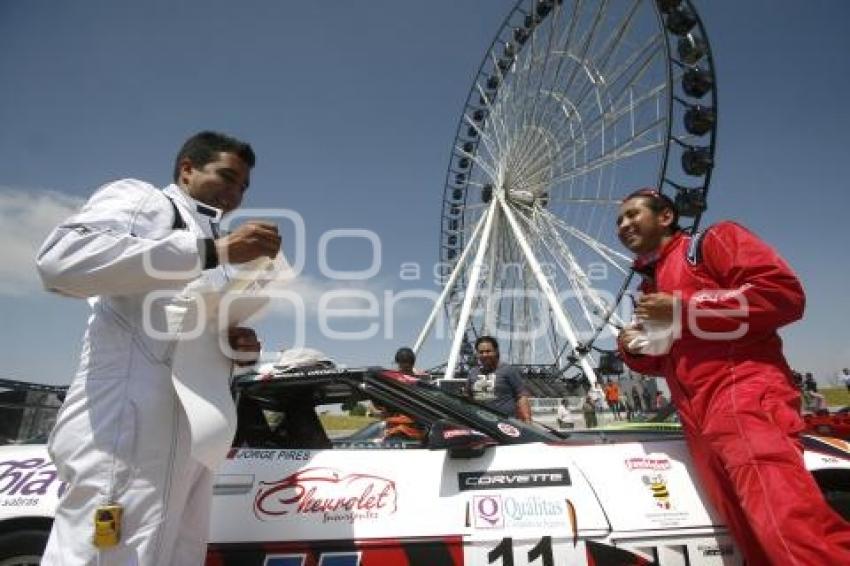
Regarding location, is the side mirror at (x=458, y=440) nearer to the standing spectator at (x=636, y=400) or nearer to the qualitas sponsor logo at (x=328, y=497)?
the qualitas sponsor logo at (x=328, y=497)

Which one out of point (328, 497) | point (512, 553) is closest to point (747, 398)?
point (512, 553)

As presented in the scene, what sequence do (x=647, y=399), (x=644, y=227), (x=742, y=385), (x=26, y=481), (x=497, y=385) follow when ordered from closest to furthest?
(x=742, y=385), (x=26, y=481), (x=644, y=227), (x=497, y=385), (x=647, y=399)

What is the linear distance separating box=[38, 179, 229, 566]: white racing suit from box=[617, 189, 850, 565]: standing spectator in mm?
1793

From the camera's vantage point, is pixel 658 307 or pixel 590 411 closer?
pixel 658 307

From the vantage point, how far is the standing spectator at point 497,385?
5.48m

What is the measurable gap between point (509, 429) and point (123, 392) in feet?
5.18

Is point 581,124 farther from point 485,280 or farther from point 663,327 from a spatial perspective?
point 663,327

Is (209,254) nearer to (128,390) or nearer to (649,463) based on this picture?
(128,390)

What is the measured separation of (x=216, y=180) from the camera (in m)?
1.95

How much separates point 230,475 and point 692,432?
6.33 feet

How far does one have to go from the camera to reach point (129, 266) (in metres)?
1.45

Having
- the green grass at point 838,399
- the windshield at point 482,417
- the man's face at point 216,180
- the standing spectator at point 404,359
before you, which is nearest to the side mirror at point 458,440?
the windshield at point 482,417

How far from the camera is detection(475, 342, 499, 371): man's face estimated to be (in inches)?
228

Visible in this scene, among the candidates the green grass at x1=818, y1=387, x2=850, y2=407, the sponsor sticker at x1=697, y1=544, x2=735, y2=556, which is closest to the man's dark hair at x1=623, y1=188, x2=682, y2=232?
the sponsor sticker at x1=697, y1=544, x2=735, y2=556
